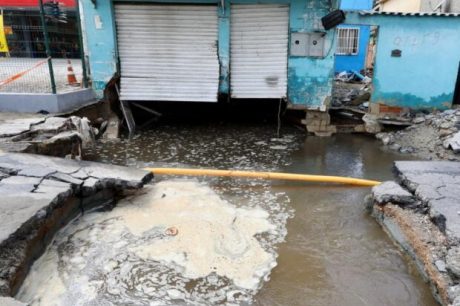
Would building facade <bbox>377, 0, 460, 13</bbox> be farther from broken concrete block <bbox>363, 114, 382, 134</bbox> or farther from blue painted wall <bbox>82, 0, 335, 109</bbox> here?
blue painted wall <bbox>82, 0, 335, 109</bbox>

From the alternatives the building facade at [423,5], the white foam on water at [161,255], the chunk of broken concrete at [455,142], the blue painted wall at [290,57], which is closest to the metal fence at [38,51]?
the blue painted wall at [290,57]

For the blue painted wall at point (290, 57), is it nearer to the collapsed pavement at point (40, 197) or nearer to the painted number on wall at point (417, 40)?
the painted number on wall at point (417, 40)

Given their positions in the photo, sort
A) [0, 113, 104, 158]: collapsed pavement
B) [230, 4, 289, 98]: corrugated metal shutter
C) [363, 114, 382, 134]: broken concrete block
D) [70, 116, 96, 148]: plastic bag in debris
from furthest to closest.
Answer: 1. [363, 114, 382, 134]: broken concrete block
2. [230, 4, 289, 98]: corrugated metal shutter
3. [70, 116, 96, 148]: plastic bag in debris
4. [0, 113, 104, 158]: collapsed pavement

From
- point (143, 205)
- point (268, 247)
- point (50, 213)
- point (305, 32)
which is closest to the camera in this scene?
point (50, 213)

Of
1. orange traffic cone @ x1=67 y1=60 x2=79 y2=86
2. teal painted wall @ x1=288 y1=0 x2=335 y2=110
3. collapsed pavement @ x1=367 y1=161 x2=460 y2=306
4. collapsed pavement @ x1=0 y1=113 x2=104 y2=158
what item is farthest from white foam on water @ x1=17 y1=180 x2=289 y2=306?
orange traffic cone @ x1=67 y1=60 x2=79 y2=86

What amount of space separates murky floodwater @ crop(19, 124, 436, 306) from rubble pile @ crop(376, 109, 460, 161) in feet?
10.7

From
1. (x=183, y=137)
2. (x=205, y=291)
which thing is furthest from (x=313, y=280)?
(x=183, y=137)

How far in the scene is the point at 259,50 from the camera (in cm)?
976

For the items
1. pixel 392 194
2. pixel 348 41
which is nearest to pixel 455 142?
pixel 392 194

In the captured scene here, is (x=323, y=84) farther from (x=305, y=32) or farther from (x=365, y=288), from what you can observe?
(x=365, y=288)

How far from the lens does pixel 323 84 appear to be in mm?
9945

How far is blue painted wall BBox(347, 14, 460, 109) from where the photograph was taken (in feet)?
31.7

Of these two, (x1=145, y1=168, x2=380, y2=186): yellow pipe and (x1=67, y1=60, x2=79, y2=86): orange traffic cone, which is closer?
(x1=145, y1=168, x2=380, y2=186): yellow pipe

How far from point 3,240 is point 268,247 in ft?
9.58
